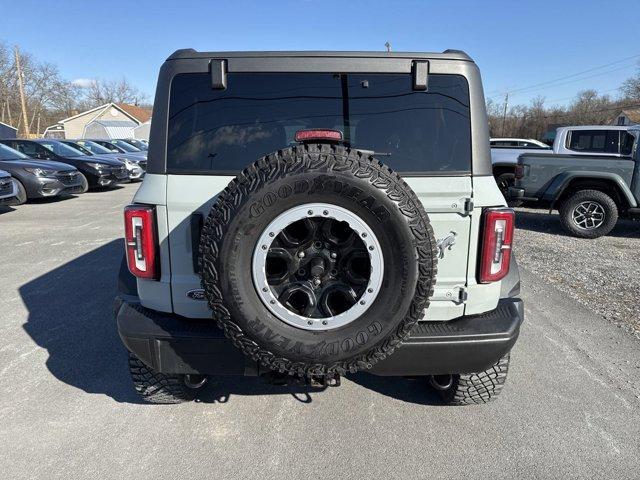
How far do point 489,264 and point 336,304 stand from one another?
88 cm

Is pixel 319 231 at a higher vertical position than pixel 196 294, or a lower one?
higher

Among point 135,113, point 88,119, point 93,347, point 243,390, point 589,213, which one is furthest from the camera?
point 135,113

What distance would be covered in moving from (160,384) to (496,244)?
2.18 metres

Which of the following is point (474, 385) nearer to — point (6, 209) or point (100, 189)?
point (6, 209)

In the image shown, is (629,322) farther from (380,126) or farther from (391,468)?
(380,126)

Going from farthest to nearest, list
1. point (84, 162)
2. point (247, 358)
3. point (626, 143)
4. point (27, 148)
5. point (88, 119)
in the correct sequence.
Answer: point (88, 119) < point (27, 148) < point (84, 162) < point (626, 143) < point (247, 358)

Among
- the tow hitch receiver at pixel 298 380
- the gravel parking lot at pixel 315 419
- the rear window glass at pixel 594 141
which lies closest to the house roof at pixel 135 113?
the rear window glass at pixel 594 141

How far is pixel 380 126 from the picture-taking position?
2322 millimetres

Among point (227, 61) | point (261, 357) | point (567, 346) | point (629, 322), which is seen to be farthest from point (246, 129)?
point (629, 322)

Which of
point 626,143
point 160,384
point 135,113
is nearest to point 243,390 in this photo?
point 160,384

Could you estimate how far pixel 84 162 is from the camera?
13.9 meters

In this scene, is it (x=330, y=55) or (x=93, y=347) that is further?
(x=93, y=347)

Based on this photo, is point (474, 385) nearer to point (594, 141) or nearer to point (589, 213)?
point (589, 213)

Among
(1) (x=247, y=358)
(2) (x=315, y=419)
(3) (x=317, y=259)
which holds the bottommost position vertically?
(2) (x=315, y=419)
